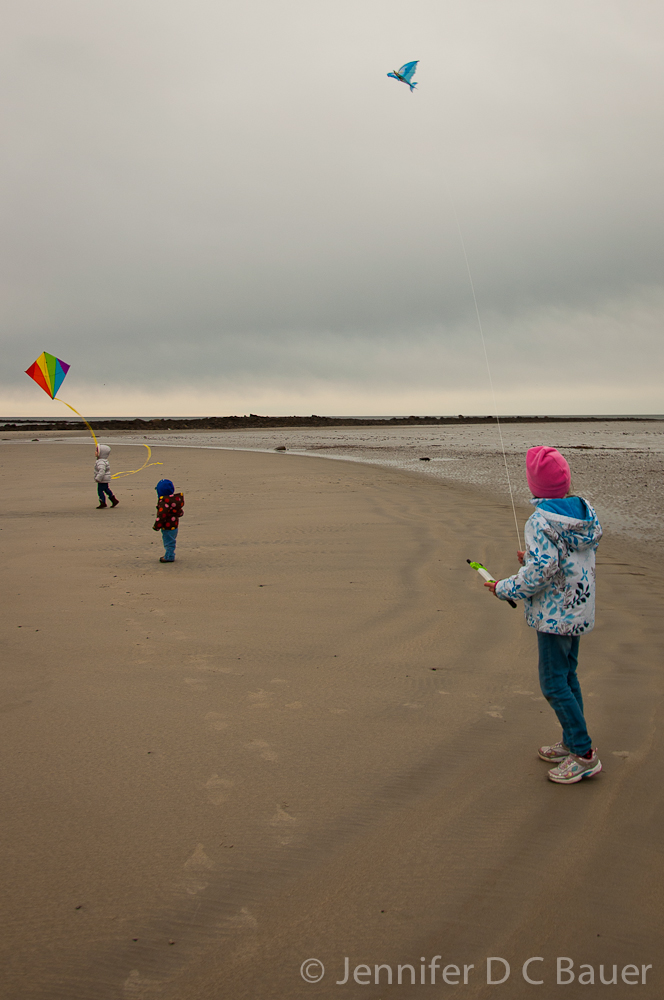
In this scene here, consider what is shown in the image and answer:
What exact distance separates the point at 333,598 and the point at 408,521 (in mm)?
5570

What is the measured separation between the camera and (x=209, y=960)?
8.53 feet

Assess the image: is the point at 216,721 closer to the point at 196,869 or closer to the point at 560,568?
the point at 196,869

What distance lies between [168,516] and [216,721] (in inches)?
201

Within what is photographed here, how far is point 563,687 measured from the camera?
3.75 metres

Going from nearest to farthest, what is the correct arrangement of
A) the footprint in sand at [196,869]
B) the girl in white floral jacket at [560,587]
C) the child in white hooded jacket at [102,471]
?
the footprint in sand at [196,869] → the girl in white floral jacket at [560,587] → the child in white hooded jacket at [102,471]

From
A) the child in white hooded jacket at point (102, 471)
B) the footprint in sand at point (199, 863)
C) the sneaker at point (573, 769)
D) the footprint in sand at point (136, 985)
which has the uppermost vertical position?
the child in white hooded jacket at point (102, 471)

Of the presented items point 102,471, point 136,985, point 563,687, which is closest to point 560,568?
point 563,687

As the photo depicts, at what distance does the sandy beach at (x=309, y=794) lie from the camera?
264 cm

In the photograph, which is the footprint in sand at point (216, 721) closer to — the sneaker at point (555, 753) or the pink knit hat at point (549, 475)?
the sneaker at point (555, 753)

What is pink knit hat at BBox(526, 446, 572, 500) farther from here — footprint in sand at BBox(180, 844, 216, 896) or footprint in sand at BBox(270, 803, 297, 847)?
footprint in sand at BBox(180, 844, 216, 896)

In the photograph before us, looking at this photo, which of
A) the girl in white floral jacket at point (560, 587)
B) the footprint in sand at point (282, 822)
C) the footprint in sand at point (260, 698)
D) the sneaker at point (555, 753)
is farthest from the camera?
the footprint in sand at point (260, 698)

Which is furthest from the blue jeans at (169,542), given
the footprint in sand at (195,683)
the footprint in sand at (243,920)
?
the footprint in sand at (243,920)

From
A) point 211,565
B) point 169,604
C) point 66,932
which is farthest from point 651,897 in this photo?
point 211,565

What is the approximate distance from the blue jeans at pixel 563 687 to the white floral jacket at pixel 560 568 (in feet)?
0.30
